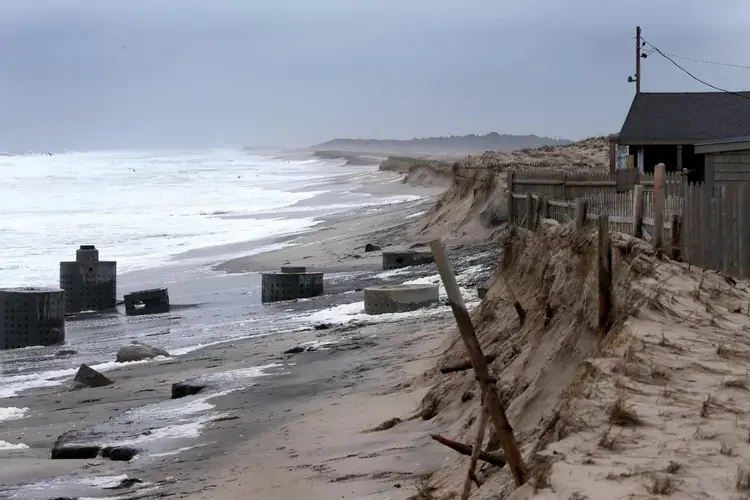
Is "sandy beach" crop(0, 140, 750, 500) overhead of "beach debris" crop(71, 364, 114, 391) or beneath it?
overhead

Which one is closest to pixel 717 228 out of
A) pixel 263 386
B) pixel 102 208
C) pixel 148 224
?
pixel 263 386

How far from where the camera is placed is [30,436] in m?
11.0

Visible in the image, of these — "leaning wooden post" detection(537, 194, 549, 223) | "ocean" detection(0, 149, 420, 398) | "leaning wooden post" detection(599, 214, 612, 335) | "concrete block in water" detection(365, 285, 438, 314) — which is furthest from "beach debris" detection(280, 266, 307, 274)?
"leaning wooden post" detection(599, 214, 612, 335)

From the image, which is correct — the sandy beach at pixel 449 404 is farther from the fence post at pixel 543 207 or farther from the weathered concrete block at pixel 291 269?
the weathered concrete block at pixel 291 269

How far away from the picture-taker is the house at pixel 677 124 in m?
31.6

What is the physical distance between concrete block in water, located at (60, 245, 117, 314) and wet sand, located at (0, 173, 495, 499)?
195 inches

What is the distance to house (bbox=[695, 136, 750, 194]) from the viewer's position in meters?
15.8

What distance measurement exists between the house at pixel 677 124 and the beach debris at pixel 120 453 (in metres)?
23.8

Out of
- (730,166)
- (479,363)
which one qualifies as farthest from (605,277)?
(730,166)

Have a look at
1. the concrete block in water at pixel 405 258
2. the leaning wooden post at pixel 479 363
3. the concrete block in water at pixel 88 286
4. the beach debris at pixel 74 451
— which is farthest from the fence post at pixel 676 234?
the concrete block in water at pixel 88 286

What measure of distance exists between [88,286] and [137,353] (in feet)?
25.6

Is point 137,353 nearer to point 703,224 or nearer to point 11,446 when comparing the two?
point 11,446

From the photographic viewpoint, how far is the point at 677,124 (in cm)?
3228

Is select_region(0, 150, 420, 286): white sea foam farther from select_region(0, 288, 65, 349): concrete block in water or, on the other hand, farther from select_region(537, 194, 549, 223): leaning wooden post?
select_region(537, 194, 549, 223): leaning wooden post
